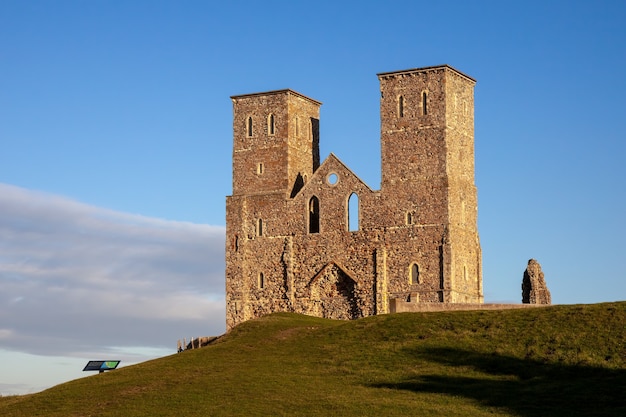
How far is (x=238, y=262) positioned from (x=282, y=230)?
334cm

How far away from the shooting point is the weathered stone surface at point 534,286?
234ft

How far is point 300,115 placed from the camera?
81.2 metres

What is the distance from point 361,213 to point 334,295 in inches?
193

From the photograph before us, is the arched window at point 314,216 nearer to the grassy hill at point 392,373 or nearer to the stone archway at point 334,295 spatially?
the stone archway at point 334,295

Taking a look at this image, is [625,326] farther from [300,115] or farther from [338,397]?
[300,115]

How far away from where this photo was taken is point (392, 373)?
54.1 metres

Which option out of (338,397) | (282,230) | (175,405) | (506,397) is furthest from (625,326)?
(282,230)

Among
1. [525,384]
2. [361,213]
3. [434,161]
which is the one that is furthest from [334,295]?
[525,384]

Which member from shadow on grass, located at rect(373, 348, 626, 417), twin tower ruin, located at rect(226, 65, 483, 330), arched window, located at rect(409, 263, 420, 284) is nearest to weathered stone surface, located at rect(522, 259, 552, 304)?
twin tower ruin, located at rect(226, 65, 483, 330)

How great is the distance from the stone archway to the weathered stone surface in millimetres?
9396

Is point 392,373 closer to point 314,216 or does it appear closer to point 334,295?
point 334,295

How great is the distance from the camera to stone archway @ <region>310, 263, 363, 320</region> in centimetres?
7588

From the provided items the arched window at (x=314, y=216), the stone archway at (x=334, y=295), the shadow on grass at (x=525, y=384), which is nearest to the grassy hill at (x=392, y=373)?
the shadow on grass at (x=525, y=384)

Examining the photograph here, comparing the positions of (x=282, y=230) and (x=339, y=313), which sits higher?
(x=282, y=230)
